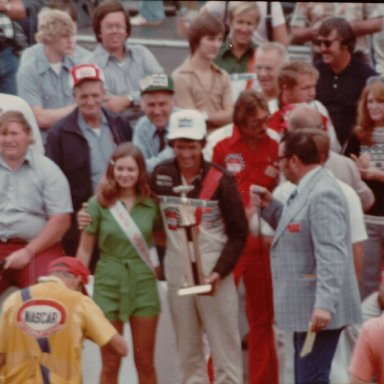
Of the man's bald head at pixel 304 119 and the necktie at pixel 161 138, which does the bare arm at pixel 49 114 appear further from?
the man's bald head at pixel 304 119

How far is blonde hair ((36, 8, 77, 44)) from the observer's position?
181 inches

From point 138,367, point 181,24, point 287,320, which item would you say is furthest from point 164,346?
point 181,24

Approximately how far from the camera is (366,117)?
4.43 metres

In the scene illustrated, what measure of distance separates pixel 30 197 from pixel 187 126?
50cm

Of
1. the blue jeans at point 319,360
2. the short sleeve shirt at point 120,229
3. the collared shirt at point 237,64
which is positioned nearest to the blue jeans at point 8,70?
the short sleeve shirt at point 120,229

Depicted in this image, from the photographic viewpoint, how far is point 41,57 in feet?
15.1

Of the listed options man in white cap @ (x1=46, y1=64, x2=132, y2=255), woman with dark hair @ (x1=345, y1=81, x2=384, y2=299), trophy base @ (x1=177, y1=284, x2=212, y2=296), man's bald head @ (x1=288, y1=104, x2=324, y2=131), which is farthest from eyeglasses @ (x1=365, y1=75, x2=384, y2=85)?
trophy base @ (x1=177, y1=284, x2=212, y2=296)

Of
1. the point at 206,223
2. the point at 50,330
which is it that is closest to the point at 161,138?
the point at 206,223

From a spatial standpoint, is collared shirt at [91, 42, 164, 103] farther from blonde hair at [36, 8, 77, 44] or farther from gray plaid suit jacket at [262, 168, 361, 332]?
gray plaid suit jacket at [262, 168, 361, 332]

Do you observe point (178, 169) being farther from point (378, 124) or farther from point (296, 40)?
point (296, 40)

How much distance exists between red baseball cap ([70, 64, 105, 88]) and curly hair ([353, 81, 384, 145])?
32.0 inches

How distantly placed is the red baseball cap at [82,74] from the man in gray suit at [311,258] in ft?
2.13

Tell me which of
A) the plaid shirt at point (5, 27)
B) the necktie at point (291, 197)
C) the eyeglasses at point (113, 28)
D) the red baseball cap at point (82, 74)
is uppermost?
the plaid shirt at point (5, 27)

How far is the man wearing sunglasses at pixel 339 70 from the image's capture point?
185 inches
